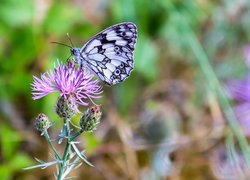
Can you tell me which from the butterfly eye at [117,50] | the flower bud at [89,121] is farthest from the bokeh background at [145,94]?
the flower bud at [89,121]

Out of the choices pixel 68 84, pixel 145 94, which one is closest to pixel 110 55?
pixel 68 84

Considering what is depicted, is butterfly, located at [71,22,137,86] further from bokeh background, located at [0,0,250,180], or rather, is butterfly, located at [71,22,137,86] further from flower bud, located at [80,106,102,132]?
bokeh background, located at [0,0,250,180]

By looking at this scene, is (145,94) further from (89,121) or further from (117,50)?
(89,121)

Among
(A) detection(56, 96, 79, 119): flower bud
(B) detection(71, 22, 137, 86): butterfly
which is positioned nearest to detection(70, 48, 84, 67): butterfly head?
(B) detection(71, 22, 137, 86): butterfly

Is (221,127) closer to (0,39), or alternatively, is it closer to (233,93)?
(233,93)

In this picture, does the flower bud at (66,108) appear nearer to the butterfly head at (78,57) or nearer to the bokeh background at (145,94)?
the butterfly head at (78,57)

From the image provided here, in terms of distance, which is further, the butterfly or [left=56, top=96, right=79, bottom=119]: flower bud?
the butterfly
